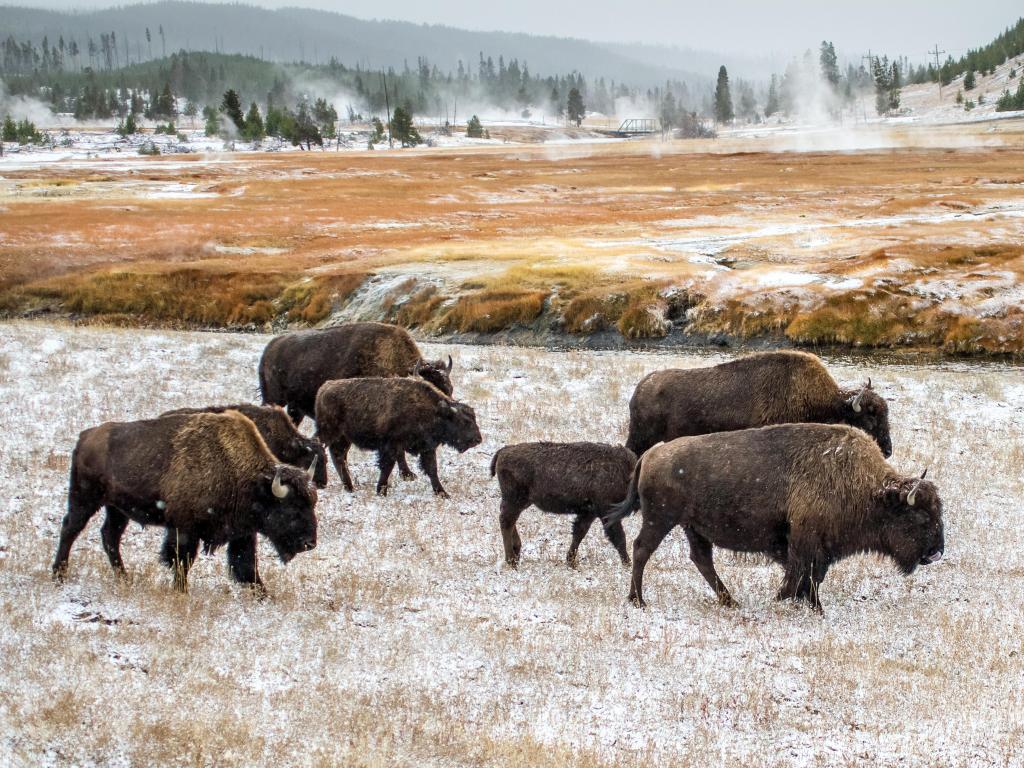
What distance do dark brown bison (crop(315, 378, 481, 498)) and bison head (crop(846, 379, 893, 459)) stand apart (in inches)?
201

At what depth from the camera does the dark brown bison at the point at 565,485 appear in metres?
10.9

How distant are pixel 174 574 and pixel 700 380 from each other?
7.26 metres

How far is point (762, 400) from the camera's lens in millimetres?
12852

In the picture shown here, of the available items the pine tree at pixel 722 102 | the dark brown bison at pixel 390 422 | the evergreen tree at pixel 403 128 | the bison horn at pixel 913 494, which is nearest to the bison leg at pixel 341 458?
the dark brown bison at pixel 390 422

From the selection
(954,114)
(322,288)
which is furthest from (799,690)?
(954,114)

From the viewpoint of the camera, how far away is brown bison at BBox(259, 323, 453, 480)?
1573 centimetres

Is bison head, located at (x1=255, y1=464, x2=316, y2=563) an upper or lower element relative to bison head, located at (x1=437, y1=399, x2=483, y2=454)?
upper

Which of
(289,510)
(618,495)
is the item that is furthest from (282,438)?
(618,495)

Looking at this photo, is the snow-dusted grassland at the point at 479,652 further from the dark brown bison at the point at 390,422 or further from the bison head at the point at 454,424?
the bison head at the point at 454,424

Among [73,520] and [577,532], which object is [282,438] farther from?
[577,532]

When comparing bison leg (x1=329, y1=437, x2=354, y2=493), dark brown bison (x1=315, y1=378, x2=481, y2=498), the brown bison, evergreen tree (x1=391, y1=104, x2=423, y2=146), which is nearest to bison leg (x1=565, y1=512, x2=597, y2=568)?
dark brown bison (x1=315, y1=378, x2=481, y2=498)

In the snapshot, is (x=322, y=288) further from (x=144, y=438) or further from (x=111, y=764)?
(x=111, y=764)

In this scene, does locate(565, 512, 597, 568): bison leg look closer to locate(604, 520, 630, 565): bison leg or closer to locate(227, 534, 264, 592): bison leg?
locate(604, 520, 630, 565): bison leg

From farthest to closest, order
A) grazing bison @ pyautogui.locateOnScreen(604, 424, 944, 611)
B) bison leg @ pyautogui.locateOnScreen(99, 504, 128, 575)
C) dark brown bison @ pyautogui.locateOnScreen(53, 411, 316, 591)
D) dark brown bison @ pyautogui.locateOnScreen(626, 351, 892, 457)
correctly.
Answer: dark brown bison @ pyautogui.locateOnScreen(626, 351, 892, 457), bison leg @ pyautogui.locateOnScreen(99, 504, 128, 575), grazing bison @ pyautogui.locateOnScreen(604, 424, 944, 611), dark brown bison @ pyautogui.locateOnScreen(53, 411, 316, 591)
